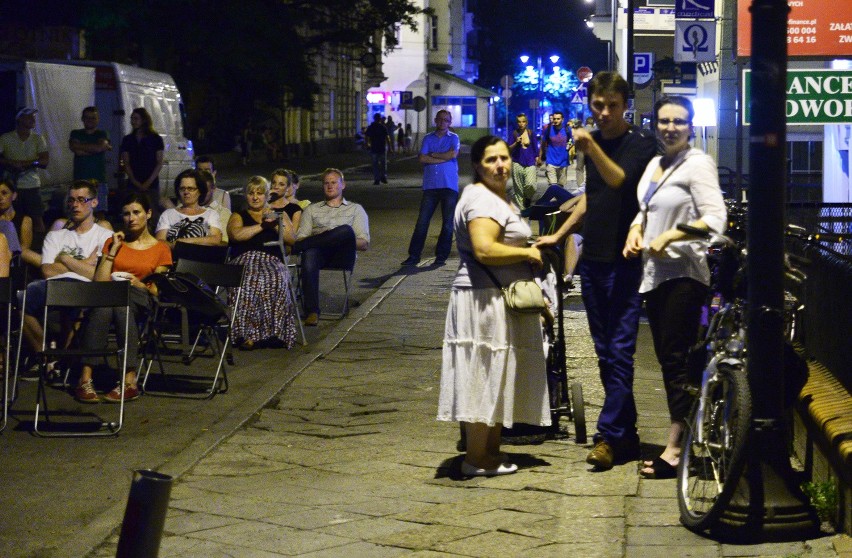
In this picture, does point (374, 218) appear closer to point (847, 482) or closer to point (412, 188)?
point (412, 188)

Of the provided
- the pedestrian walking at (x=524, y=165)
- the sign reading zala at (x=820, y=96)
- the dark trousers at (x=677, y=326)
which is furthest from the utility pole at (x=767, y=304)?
the pedestrian walking at (x=524, y=165)

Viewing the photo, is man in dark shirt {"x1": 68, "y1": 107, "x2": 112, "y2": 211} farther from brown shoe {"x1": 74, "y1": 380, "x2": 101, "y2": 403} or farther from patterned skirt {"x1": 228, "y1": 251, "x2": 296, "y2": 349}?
brown shoe {"x1": 74, "y1": 380, "x2": 101, "y2": 403}

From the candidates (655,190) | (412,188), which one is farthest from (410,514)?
(412,188)

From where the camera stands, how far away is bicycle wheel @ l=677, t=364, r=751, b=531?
5.67 metres

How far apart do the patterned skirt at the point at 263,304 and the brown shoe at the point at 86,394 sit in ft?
6.68

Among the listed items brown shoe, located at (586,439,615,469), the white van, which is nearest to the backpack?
brown shoe, located at (586,439,615,469)

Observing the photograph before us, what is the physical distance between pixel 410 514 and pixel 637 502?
1.00 metres

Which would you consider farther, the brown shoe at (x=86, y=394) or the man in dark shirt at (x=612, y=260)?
the brown shoe at (x=86, y=394)

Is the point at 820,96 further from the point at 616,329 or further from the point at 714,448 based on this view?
the point at 714,448

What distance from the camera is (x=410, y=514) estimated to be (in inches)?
249

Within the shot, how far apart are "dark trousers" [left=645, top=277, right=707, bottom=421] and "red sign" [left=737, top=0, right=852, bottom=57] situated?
7267 mm

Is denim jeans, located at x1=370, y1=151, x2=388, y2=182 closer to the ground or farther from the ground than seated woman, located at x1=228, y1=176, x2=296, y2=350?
farther from the ground

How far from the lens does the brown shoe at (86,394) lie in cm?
916

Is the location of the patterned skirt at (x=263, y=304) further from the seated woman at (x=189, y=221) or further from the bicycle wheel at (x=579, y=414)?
the bicycle wheel at (x=579, y=414)
